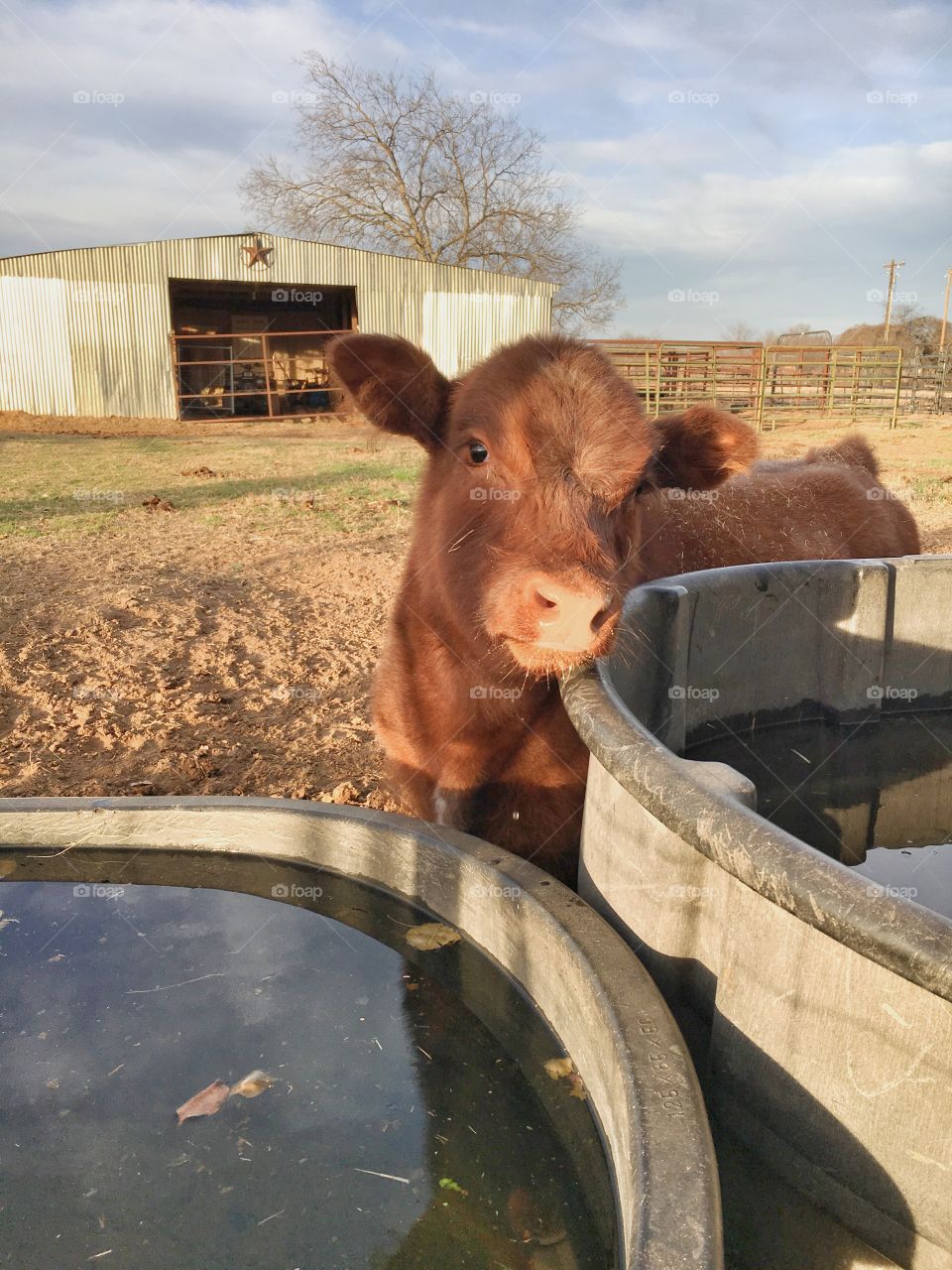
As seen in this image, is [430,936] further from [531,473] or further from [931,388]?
[931,388]

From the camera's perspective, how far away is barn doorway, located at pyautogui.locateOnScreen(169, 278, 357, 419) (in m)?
28.3

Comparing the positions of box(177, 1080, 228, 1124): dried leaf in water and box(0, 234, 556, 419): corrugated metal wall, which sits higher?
box(0, 234, 556, 419): corrugated metal wall

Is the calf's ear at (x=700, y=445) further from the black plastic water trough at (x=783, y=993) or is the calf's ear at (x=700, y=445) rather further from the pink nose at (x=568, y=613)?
the pink nose at (x=568, y=613)

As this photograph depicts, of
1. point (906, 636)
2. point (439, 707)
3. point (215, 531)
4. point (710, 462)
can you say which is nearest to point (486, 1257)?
point (439, 707)

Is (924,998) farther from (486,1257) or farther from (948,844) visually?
(948,844)

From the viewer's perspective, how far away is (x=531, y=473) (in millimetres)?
2717

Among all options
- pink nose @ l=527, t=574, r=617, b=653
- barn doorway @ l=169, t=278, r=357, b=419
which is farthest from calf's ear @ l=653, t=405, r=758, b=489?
barn doorway @ l=169, t=278, r=357, b=419

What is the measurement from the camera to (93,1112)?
7.09 ft

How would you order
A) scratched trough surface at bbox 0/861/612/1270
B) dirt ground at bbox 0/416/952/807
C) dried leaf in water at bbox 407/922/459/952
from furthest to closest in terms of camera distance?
dirt ground at bbox 0/416/952/807 < dried leaf in water at bbox 407/922/459/952 < scratched trough surface at bbox 0/861/612/1270

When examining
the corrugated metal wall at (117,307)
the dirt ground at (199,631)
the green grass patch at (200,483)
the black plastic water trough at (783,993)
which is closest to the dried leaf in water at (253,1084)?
the black plastic water trough at (783,993)

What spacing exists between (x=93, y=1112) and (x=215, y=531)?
Result: 7488 mm

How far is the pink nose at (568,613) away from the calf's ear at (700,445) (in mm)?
1295

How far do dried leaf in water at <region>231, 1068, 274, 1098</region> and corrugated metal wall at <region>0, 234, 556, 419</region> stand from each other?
24.0m

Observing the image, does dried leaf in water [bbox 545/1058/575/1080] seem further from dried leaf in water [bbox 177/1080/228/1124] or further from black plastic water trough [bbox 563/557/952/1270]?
dried leaf in water [bbox 177/1080/228/1124]
